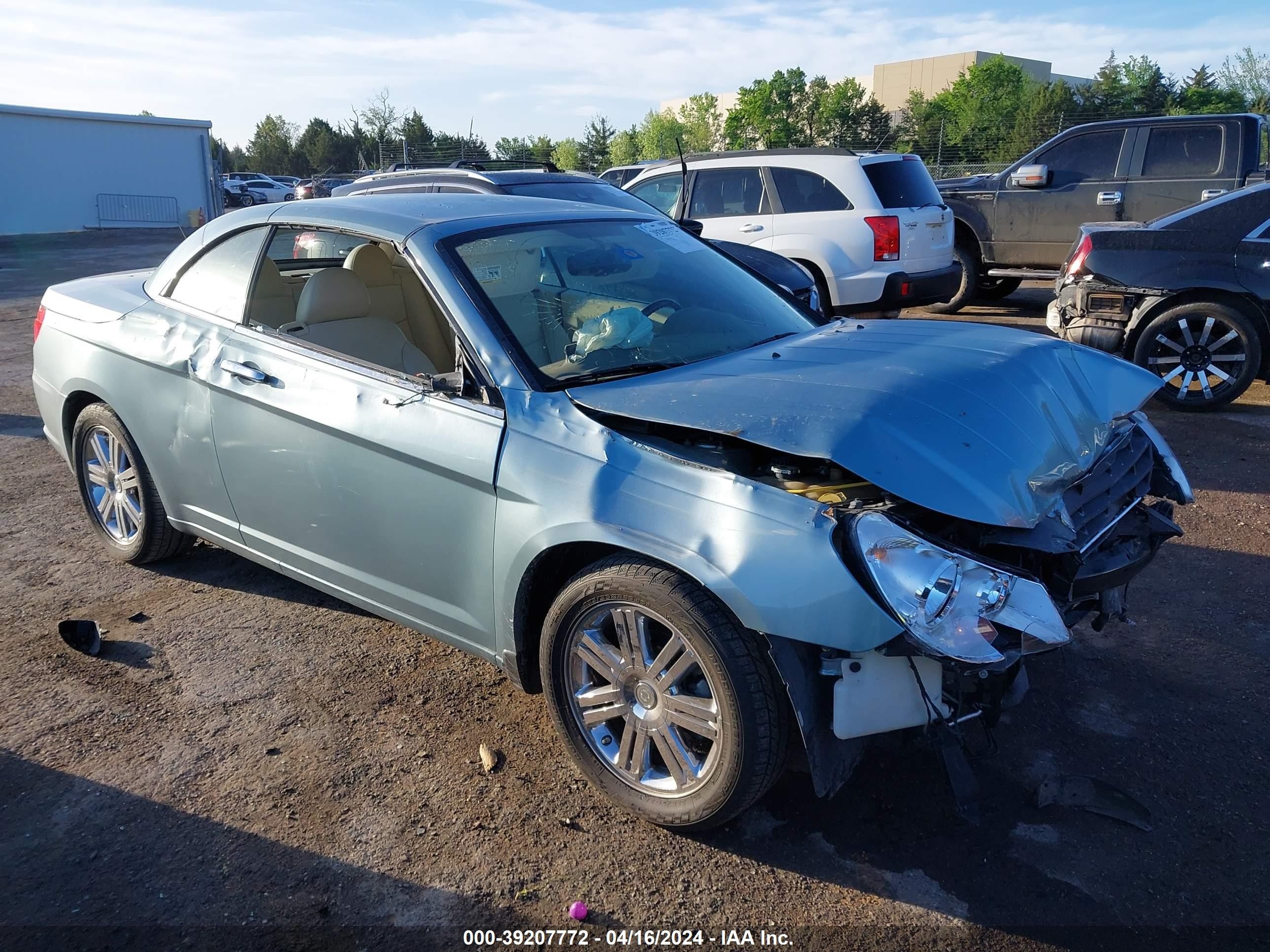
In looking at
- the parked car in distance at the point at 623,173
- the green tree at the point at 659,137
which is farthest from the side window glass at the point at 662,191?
the green tree at the point at 659,137

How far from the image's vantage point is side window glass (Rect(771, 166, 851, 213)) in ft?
31.4

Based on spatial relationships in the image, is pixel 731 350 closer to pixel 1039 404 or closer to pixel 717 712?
pixel 1039 404

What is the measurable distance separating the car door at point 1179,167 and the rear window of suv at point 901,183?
252 centimetres

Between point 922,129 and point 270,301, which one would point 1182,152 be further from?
point 922,129

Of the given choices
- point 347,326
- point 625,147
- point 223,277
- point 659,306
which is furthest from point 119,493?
point 625,147

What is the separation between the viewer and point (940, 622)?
2477 mm

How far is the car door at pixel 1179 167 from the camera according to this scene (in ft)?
33.9

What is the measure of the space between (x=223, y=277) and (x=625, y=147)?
77506mm

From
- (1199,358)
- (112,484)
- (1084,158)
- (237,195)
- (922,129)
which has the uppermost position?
(922,129)

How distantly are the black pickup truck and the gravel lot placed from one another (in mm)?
7668

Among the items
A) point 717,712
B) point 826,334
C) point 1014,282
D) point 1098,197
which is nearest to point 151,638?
point 717,712

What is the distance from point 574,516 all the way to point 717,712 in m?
0.68

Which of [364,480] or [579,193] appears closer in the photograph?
[364,480]

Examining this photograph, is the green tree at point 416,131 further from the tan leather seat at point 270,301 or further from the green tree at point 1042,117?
the tan leather seat at point 270,301
